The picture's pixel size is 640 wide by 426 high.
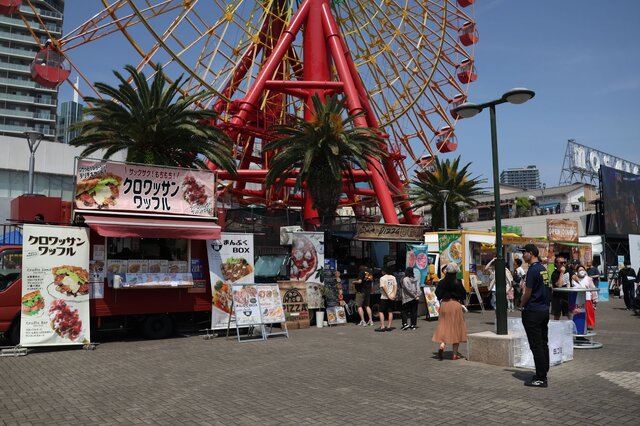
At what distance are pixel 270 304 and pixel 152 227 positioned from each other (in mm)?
3455

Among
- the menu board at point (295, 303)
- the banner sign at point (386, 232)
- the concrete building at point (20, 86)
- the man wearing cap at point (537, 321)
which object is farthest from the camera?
the concrete building at point (20, 86)

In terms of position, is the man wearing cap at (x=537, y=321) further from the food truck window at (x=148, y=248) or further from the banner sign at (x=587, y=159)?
the banner sign at (x=587, y=159)

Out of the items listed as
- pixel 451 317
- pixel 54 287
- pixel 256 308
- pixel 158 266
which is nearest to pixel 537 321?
pixel 451 317

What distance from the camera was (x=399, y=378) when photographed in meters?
8.62

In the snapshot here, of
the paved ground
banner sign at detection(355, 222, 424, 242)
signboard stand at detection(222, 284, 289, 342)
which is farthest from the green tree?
the paved ground

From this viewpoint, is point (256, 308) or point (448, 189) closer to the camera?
point (256, 308)

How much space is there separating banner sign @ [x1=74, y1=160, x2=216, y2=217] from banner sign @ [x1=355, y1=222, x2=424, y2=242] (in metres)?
5.85

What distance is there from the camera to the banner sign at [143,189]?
42.4 ft

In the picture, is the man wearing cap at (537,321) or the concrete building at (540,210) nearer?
the man wearing cap at (537,321)

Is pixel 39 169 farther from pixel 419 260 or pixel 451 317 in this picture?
pixel 451 317

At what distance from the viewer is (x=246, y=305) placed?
44.1 feet

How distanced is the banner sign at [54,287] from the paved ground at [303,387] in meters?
0.44

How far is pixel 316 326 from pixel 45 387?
888 cm

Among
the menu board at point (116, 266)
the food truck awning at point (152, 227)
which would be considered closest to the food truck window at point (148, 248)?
the menu board at point (116, 266)
